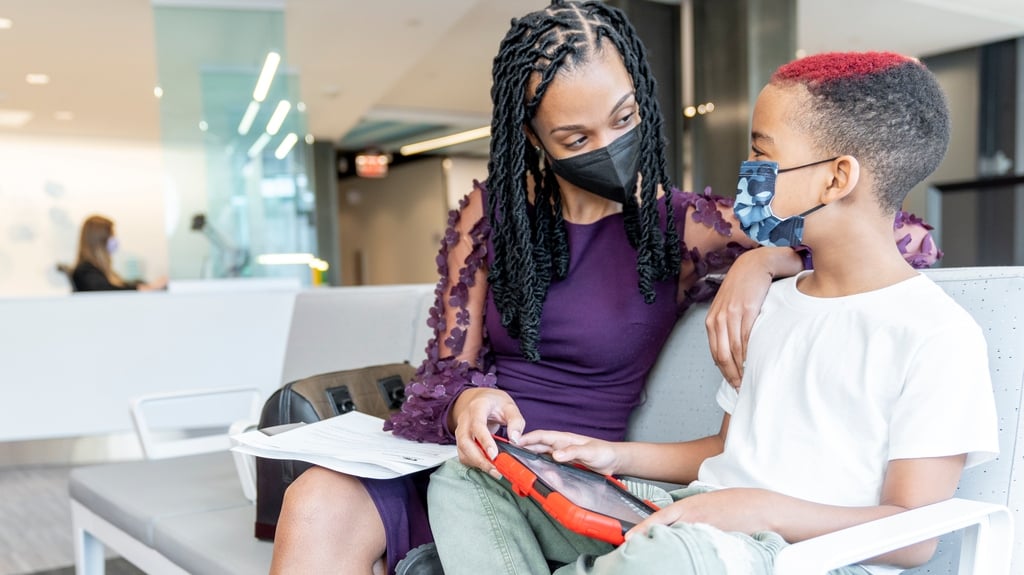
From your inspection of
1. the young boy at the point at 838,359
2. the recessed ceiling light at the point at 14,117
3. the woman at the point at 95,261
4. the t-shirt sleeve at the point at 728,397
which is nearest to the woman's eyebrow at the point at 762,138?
the young boy at the point at 838,359

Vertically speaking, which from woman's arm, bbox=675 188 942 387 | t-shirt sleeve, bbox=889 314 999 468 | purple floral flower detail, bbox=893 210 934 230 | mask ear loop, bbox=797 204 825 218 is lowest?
t-shirt sleeve, bbox=889 314 999 468

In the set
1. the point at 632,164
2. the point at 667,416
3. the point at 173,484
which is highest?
the point at 632,164

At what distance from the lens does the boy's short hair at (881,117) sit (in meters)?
0.99

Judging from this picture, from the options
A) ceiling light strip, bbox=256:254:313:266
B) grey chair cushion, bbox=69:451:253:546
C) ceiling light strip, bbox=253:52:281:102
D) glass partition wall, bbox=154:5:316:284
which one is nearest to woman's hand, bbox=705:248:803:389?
grey chair cushion, bbox=69:451:253:546

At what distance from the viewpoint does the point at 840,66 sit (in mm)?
1023

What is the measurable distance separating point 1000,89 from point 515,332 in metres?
8.19

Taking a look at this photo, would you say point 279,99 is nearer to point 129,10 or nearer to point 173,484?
point 129,10

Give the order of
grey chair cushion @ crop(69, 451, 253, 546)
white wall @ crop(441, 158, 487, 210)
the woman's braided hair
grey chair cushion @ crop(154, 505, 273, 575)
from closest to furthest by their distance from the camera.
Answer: the woman's braided hair → grey chair cushion @ crop(154, 505, 273, 575) → grey chair cushion @ crop(69, 451, 253, 546) → white wall @ crop(441, 158, 487, 210)

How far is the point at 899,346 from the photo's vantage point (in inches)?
36.4

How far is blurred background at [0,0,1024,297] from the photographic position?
568 centimetres

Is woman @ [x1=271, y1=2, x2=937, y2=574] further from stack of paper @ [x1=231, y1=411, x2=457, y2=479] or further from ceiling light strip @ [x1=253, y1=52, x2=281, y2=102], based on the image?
ceiling light strip @ [x1=253, y1=52, x2=281, y2=102]

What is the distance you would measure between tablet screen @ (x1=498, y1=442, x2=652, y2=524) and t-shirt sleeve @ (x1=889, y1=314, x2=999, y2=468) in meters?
0.29

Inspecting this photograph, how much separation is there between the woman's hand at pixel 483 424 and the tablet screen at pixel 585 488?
26 millimetres

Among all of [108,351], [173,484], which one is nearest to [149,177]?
[108,351]
